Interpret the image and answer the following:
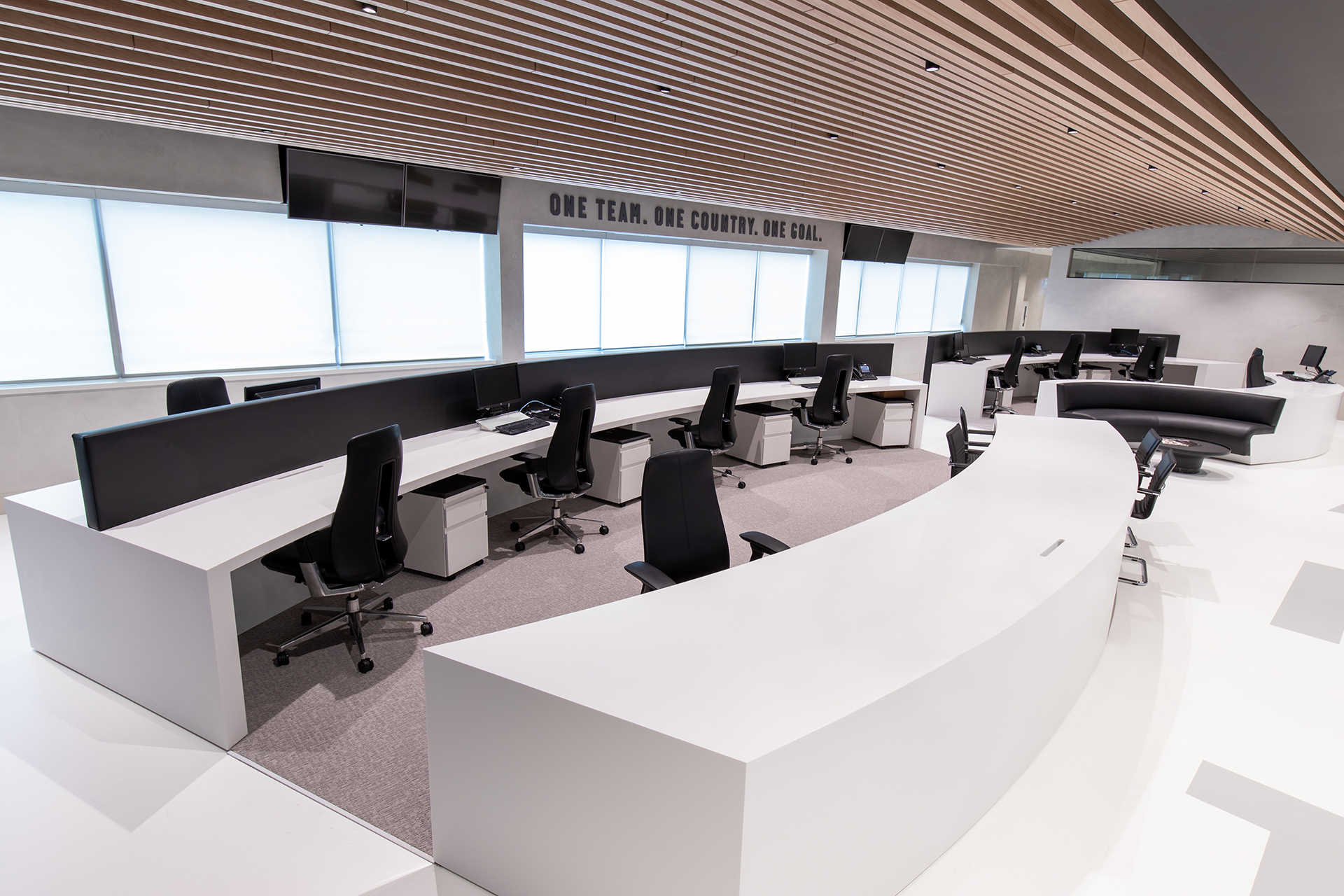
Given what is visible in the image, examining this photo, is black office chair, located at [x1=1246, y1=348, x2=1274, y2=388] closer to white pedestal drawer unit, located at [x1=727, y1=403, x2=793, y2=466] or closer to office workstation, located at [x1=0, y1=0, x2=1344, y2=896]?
office workstation, located at [x1=0, y1=0, x2=1344, y2=896]

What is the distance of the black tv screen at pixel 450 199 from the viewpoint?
718 cm

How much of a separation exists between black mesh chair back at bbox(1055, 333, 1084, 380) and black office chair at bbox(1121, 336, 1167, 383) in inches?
36.4

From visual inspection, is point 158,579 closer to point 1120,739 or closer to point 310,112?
point 310,112

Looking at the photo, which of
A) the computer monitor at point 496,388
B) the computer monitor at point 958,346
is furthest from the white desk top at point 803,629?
the computer monitor at point 958,346

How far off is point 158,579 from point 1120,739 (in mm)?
3944

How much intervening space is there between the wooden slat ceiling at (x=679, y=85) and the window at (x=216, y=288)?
4.33 ft

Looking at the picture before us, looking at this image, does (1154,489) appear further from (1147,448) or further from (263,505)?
(263,505)

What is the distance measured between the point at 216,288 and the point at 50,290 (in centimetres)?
120

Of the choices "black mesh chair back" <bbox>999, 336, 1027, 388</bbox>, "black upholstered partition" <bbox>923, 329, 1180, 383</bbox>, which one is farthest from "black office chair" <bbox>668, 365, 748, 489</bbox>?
"black mesh chair back" <bbox>999, 336, 1027, 388</bbox>

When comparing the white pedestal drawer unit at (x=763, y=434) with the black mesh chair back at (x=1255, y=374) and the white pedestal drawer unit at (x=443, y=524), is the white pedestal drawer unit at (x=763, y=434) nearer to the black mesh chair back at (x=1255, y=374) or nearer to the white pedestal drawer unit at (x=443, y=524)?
the white pedestal drawer unit at (x=443, y=524)

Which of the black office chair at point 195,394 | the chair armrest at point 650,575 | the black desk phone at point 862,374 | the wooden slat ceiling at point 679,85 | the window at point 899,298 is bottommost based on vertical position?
the chair armrest at point 650,575

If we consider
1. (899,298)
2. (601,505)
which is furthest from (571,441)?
(899,298)

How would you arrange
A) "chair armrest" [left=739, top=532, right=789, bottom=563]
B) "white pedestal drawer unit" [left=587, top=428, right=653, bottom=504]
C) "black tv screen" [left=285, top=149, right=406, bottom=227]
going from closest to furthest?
"chair armrest" [left=739, top=532, right=789, bottom=563] < "white pedestal drawer unit" [left=587, top=428, right=653, bottom=504] < "black tv screen" [left=285, top=149, right=406, bottom=227]

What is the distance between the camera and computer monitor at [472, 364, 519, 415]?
503 centimetres
